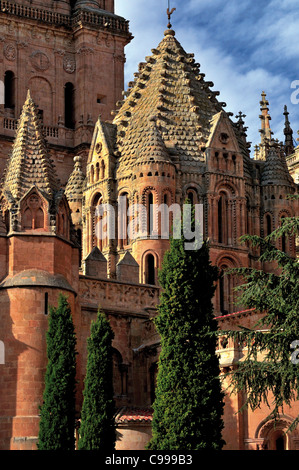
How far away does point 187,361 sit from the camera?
140ft

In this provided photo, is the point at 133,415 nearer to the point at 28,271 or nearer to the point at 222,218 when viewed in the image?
the point at 28,271

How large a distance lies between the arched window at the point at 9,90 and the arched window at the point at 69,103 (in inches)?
141

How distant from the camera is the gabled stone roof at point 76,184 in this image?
67.8 metres

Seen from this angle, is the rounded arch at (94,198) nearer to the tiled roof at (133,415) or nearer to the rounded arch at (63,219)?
the rounded arch at (63,219)

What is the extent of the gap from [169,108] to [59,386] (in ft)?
77.5

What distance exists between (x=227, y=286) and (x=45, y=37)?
20.6 meters

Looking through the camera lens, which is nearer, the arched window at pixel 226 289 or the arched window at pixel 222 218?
the arched window at pixel 226 289

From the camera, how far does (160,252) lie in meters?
60.4

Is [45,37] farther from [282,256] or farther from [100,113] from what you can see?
[282,256]

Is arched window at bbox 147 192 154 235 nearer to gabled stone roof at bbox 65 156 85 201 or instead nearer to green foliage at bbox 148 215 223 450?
gabled stone roof at bbox 65 156 85 201

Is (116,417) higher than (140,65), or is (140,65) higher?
(140,65)

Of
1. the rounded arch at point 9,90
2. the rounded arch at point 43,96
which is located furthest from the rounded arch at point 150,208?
the rounded arch at point 9,90

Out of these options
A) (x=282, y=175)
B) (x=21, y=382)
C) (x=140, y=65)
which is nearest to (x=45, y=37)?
(x=140, y=65)

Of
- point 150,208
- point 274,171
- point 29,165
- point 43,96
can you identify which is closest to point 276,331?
point 29,165
